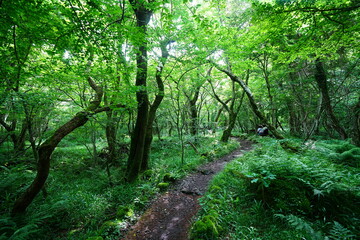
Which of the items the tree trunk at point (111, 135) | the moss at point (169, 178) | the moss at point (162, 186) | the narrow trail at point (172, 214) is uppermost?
the tree trunk at point (111, 135)

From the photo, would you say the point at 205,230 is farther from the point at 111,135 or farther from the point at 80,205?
the point at 111,135

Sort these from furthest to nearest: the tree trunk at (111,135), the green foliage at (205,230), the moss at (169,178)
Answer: the tree trunk at (111,135)
the moss at (169,178)
the green foliage at (205,230)

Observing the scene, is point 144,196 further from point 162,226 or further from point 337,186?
point 337,186

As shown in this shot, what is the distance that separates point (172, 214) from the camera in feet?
13.7

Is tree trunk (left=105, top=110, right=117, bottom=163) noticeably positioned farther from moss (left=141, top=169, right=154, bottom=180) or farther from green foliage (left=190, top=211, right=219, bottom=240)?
green foliage (left=190, top=211, right=219, bottom=240)

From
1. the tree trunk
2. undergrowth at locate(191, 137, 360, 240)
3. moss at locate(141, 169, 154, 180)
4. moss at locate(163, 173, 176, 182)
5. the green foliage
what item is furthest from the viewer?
the tree trunk

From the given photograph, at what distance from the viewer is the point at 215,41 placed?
7086 millimetres

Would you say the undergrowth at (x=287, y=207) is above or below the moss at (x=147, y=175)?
above

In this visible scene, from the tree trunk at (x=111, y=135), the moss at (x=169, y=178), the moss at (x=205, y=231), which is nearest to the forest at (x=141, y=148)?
the moss at (x=205, y=231)

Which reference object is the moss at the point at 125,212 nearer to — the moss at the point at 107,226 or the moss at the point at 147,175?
the moss at the point at 107,226

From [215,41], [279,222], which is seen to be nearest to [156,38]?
[215,41]

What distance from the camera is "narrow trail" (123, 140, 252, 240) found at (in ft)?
11.4

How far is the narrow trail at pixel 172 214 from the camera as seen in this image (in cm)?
347

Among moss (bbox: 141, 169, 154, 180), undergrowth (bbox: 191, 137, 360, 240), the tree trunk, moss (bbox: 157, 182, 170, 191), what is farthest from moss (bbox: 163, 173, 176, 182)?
the tree trunk
